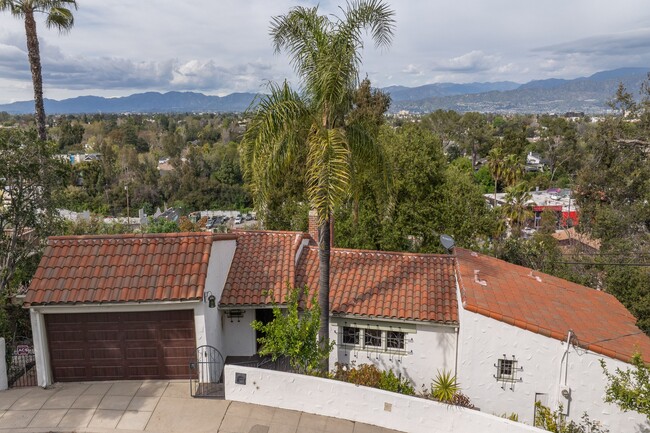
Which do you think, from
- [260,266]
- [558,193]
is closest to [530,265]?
[260,266]

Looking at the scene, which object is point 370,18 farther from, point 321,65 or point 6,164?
point 6,164

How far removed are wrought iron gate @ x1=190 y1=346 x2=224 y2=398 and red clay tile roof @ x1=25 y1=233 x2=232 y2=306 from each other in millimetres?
1661

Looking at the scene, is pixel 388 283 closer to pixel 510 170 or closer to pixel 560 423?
pixel 560 423

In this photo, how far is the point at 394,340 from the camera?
40.2ft

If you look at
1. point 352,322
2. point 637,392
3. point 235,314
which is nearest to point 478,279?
point 352,322

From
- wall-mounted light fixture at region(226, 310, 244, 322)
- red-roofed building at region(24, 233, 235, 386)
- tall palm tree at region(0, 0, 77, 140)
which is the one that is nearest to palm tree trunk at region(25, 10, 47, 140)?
tall palm tree at region(0, 0, 77, 140)

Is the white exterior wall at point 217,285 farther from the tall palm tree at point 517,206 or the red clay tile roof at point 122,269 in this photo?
the tall palm tree at point 517,206

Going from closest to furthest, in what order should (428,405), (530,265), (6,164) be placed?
(428,405), (6,164), (530,265)

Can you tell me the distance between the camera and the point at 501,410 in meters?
10.9

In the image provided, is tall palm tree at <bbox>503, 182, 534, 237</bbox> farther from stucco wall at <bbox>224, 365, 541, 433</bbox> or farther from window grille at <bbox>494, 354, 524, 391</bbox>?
stucco wall at <bbox>224, 365, 541, 433</bbox>

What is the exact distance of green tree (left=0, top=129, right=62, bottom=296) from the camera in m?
12.9

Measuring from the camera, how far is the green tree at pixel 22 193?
506 inches

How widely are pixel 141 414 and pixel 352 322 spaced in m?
5.61

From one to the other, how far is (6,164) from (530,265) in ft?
69.7
